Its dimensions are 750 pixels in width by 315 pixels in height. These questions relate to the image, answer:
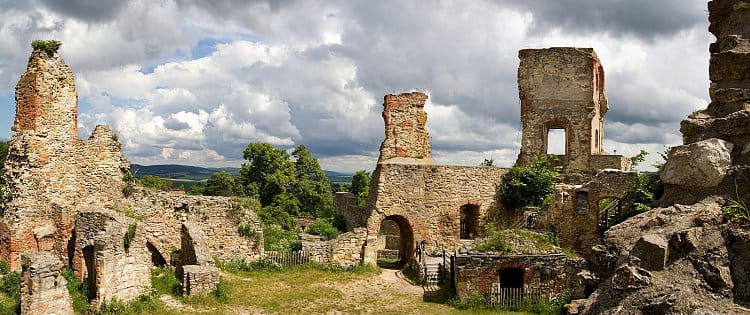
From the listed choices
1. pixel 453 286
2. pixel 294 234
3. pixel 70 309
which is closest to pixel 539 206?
pixel 453 286

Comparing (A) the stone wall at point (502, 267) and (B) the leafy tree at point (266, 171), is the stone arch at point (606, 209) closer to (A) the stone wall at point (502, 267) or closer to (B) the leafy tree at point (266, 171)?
(A) the stone wall at point (502, 267)

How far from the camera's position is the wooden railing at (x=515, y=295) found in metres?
14.8

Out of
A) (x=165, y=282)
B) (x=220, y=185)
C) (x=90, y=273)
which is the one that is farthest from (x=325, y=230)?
(x=220, y=185)

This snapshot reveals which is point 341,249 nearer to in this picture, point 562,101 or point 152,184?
point 562,101

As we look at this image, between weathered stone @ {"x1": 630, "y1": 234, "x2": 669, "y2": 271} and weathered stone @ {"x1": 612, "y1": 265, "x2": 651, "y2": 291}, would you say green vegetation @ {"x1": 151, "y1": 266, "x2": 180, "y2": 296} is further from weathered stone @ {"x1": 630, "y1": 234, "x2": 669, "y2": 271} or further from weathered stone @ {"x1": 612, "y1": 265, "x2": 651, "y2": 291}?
weathered stone @ {"x1": 630, "y1": 234, "x2": 669, "y2": 271}

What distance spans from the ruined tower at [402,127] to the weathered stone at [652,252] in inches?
661

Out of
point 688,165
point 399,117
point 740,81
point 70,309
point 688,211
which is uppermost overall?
point 399,117

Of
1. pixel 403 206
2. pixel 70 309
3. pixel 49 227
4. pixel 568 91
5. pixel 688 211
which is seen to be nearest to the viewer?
pixel 688 211

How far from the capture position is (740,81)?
525 cm

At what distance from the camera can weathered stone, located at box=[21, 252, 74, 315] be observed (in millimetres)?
12109

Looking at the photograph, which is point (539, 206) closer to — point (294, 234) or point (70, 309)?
point (294, 234)

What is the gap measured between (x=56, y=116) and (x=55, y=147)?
36.0 inches

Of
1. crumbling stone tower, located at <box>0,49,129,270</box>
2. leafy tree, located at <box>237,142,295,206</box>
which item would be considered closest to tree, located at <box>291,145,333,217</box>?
leafy tree, located at <box>237,142,295,206</box>

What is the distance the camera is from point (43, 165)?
16078 mm
